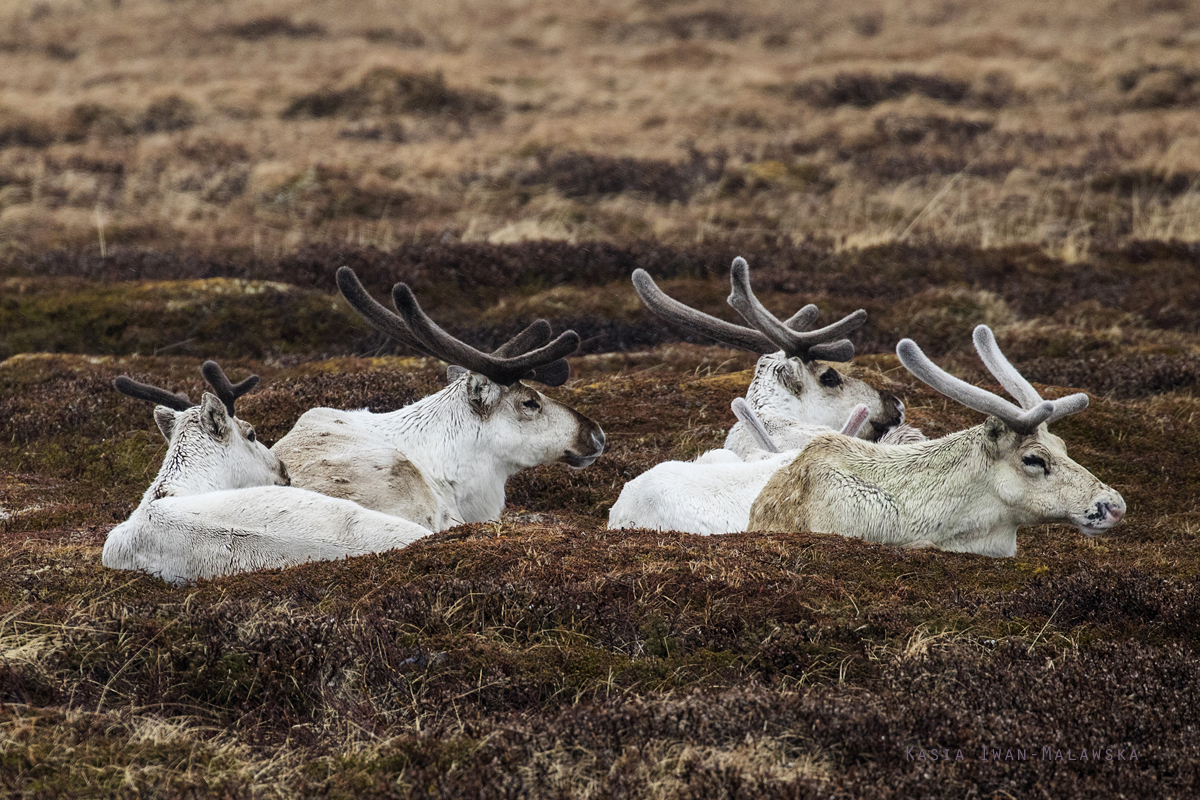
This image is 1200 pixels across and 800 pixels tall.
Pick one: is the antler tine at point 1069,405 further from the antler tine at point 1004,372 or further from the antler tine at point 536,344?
the antler tine at point 536,344

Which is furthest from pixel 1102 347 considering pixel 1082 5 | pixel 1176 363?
pixel 1082 5

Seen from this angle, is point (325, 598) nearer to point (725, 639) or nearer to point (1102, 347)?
point (725, 639)

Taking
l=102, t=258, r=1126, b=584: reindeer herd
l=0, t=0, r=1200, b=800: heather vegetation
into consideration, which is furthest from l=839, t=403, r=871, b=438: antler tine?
l=0, t=0, r=1200, b=800: heather vegetation

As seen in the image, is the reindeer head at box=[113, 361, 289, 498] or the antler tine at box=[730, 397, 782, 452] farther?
the antler tine at box=[730, 397, 782, 452]

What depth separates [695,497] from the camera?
26.5 feet

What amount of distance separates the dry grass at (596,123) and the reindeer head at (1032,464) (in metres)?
13.5

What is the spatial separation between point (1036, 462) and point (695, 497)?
6.94ft

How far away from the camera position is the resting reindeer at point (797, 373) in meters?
10.0

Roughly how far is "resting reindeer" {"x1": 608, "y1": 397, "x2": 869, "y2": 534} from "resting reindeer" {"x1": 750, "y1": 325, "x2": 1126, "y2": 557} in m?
0.50

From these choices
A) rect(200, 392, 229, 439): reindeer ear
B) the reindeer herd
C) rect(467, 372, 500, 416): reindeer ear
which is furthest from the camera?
rect(467, 372, 500, 416): reindeer ear

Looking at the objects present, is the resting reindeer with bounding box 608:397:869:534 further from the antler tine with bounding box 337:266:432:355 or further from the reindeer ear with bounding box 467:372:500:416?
the antler tine with bounding box 337:266:432:355

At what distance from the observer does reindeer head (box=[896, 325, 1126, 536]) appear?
6871mm

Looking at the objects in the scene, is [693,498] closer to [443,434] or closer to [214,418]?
[443,434]

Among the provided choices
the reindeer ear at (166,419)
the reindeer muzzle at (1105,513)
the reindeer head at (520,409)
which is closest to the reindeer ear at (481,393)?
the reindeer head at (520,409)
